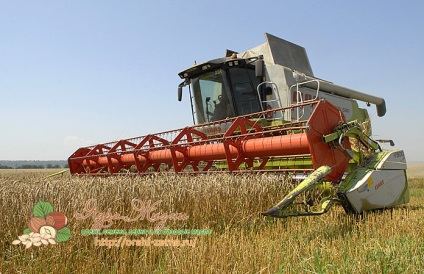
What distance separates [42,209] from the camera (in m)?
2.27

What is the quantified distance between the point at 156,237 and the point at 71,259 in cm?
60

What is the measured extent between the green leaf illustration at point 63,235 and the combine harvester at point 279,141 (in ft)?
4.34

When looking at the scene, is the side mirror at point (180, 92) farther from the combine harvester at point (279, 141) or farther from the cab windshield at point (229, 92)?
the cab windshield at point (229, 92)

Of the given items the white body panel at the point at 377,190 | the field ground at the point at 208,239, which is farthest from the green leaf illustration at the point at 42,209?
the white body panel at the point at 377,190

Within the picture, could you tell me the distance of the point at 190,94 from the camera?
6.59 metres

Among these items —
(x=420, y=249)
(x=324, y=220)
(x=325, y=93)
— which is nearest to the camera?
(x=420, y=249)

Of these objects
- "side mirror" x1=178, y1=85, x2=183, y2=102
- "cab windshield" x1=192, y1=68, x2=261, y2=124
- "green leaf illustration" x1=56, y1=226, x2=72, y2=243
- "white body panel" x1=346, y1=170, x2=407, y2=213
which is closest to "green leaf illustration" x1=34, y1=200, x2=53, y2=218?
"green leaf illustration" x1=56, y1=226, x2=72, y2=243

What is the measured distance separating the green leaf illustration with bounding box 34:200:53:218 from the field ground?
0.04 meters

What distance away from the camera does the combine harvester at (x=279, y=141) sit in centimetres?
328

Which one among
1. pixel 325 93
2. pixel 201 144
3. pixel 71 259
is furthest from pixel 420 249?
pixel 325 93

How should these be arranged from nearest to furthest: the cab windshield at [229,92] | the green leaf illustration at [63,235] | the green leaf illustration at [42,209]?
the green leaf illustration at [63,235]
the green leaf illustration at [42,209]
the cab windshield at [229,92]

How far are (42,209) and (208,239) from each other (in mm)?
1187

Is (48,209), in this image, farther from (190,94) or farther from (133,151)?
(190,94)

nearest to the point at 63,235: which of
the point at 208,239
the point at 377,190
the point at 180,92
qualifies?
the point at 208,239
